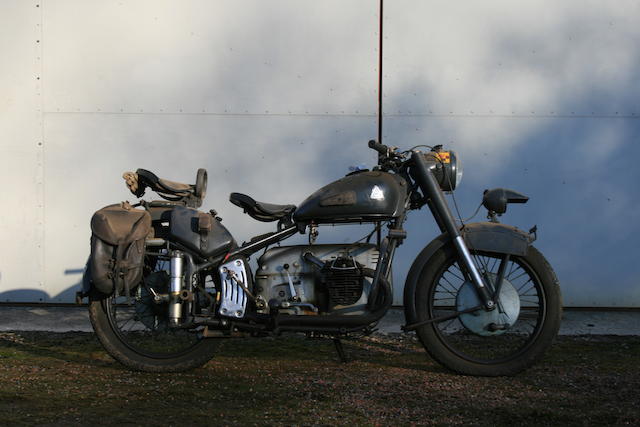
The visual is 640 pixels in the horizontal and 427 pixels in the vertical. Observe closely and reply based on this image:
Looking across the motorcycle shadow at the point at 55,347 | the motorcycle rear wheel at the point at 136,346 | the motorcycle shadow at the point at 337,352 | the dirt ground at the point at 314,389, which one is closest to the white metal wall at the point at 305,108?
the motorcycle shadow at the point at 55,347

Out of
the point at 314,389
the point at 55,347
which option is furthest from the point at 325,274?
the point at 55,347

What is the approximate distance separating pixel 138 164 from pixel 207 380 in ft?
7.69

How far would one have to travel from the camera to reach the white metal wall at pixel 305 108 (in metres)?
5.24

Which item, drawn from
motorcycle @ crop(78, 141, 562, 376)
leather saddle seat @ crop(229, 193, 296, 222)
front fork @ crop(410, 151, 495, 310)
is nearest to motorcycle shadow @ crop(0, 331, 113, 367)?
motorcycle @ crop(78, 141, 562, 376)

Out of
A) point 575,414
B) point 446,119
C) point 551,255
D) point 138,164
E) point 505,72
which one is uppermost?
point 505,72

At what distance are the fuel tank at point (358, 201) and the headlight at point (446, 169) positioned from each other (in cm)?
23

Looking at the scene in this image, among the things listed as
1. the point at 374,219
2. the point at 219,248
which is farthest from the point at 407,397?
the point at 219,248

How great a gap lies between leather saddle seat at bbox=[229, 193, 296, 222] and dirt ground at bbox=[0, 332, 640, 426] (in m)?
0.86

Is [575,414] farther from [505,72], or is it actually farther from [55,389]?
[505,72]

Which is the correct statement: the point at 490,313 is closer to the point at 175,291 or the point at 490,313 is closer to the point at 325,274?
the point at 325,274

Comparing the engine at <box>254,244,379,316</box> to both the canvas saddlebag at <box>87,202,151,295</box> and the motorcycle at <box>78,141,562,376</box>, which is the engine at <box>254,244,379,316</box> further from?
the canvas saddlebag at <box>87,202,151,295</box>

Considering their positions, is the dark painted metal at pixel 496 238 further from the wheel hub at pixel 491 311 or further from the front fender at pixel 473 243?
the wheel hub at pixel 491 311

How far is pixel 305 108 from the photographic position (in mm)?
5348

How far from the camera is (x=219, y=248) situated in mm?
3723
